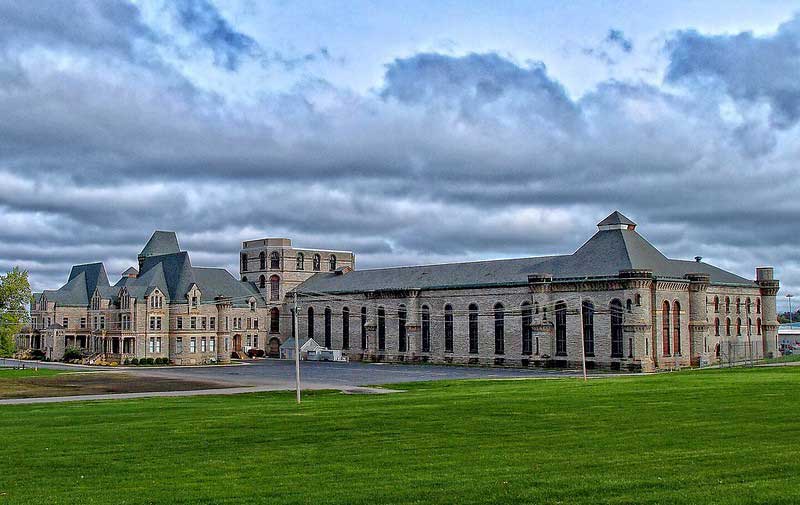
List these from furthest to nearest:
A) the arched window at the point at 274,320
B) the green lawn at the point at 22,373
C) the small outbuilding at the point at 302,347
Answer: the arched window at the point at 274,320, the small outbuilding at the point at 302,347, the green lawn at the point at 22,373

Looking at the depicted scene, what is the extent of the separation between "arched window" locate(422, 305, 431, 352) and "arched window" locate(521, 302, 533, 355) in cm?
1337

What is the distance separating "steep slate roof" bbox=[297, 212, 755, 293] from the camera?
7588cm

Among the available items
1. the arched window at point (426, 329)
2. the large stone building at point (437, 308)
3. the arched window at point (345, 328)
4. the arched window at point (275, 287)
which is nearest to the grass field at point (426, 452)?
the large stone building at point (437, 308)

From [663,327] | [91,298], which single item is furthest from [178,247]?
[663,327]

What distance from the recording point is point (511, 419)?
2748 centimetres

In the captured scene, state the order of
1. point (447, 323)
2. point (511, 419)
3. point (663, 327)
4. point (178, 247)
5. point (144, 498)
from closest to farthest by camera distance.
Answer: point (144, 498) → point (511, 419) → point (663, 327) → point (447, 323) → point (178, 247)

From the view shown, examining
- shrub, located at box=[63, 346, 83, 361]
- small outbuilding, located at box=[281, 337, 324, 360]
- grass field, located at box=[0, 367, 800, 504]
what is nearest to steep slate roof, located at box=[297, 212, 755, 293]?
small outbuilding, located at box=[281, 337, 324, 360]

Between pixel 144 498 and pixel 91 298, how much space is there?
90480 millimetres

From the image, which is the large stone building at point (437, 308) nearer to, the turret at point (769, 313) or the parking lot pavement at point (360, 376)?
the turret at point (769, 313)

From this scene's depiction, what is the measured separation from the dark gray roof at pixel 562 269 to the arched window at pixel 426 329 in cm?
276

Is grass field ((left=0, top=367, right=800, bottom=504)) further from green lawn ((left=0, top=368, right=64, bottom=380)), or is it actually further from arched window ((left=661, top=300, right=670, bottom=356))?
arched window ((left=661, top=300, right=670, bottom=356))

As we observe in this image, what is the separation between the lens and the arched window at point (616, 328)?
7331cm

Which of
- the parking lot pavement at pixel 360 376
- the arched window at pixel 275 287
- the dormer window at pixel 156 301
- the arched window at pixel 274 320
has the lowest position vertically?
the parking lot pavement at pixel 360 376

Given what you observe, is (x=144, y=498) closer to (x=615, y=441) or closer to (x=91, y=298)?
(x=615, y=441)
